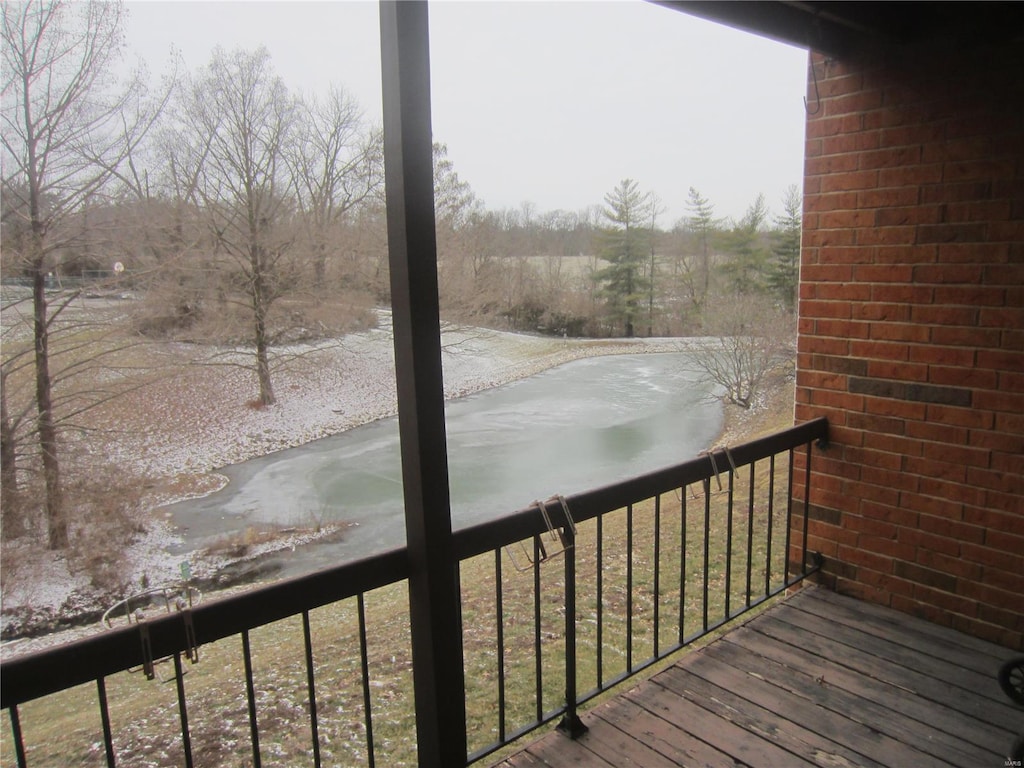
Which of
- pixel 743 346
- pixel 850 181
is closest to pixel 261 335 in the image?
pixel 743 346

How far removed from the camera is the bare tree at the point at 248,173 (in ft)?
22.0

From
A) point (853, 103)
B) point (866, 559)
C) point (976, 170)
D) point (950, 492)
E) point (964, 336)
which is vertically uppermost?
point (853, 103)

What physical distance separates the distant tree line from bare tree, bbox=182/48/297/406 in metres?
0.02

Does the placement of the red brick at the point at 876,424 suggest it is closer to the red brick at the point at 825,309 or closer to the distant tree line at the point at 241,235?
the red brick at the point at 825,309

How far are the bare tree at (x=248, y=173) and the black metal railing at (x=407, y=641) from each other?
3245mm

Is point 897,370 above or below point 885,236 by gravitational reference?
below

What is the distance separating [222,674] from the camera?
14.8 ft

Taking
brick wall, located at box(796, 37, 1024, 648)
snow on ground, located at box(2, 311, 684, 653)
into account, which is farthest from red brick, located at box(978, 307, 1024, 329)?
snow on ground, located at box(2, 311, 684, 653)

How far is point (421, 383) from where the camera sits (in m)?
1.17

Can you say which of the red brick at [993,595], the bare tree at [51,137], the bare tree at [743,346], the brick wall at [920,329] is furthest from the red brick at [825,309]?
the bare tree at [51,137]

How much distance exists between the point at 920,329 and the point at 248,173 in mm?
6676

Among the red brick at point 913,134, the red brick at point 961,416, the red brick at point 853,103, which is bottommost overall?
the red brick at point 961,416

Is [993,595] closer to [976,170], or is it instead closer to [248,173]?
[976,170]

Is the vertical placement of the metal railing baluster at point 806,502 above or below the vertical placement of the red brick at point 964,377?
below
